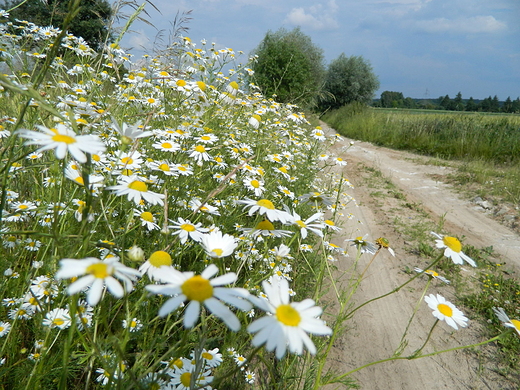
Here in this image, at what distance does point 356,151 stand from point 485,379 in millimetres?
8233

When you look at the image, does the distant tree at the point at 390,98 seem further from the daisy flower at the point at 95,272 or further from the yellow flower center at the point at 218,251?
the daisy flower at the point at 95,272

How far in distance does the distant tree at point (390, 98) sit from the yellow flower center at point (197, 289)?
6813 centimetres

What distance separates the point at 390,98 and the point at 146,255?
75717 mm

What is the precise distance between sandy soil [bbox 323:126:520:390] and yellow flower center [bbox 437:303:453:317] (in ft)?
2.15

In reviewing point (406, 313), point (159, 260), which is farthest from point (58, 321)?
point (406, 313)

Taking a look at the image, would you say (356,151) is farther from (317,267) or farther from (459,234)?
(317,267)

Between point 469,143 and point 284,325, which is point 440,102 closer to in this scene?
point 469,143

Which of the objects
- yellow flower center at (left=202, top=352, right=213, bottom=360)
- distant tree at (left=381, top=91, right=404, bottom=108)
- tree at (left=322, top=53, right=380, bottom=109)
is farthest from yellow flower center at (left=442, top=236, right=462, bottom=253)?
distant tree at (left=381, top=91, right=404, bottom=108)

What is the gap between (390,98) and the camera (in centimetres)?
6869

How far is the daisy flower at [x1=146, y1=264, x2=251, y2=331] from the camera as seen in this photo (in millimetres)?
513

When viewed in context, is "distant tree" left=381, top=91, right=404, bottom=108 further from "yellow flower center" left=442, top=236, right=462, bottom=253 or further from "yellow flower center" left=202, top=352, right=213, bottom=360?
"yellow flower center" left=202, top=352, right=213, bottom=360

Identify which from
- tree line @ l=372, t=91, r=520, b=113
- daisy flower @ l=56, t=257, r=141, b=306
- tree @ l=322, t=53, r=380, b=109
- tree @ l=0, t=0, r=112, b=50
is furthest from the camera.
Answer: tree line @ l=372, t=91, r=520, b=113

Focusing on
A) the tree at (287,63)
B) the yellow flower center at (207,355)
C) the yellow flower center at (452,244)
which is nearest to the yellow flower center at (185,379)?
the yellow flower center at (207,355)

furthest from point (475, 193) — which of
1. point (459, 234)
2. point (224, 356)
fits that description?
point (224, 356)
